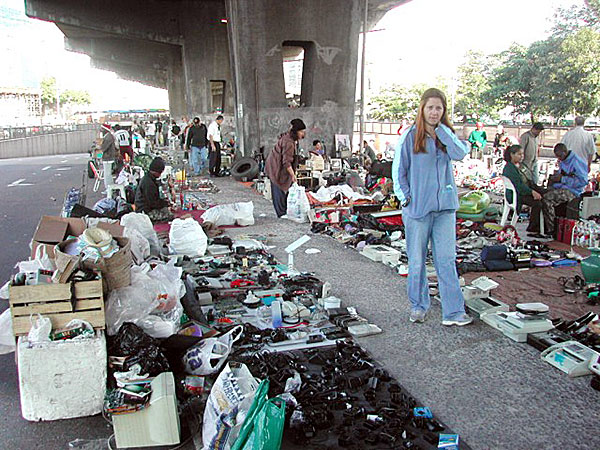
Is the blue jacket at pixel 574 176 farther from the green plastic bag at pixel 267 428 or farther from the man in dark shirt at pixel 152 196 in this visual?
the green plastic bag at pixel 267 428

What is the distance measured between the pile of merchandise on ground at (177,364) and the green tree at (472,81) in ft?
161

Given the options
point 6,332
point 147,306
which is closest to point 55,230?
point 6,332

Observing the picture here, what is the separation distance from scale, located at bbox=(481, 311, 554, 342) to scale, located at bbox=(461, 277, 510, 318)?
0.26 m

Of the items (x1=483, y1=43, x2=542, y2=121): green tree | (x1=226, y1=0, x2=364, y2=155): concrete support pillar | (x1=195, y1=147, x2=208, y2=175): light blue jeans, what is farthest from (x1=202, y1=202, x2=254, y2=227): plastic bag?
(x1=483, y1=43, x2=542, y2=121): green tree

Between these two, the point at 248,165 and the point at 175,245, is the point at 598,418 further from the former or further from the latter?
the point at 248,165

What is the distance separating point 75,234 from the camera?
221 inches

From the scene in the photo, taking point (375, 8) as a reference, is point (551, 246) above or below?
below

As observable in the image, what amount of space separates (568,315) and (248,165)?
1299 cm

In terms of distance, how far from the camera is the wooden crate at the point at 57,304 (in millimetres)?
3906

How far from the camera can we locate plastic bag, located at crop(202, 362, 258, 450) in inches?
129

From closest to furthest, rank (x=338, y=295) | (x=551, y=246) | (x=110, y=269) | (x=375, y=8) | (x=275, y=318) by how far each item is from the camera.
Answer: (x=110, y=269) < (x=275, y=318) < (x=338, y=295) < (x=551, y=246) < (x=375, y=8)

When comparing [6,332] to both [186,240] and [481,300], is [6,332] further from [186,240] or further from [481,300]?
[481,300]

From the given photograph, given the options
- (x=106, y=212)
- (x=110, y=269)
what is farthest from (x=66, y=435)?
(x=106, y=212)

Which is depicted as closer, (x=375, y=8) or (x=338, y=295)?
(x=338, y=295)
